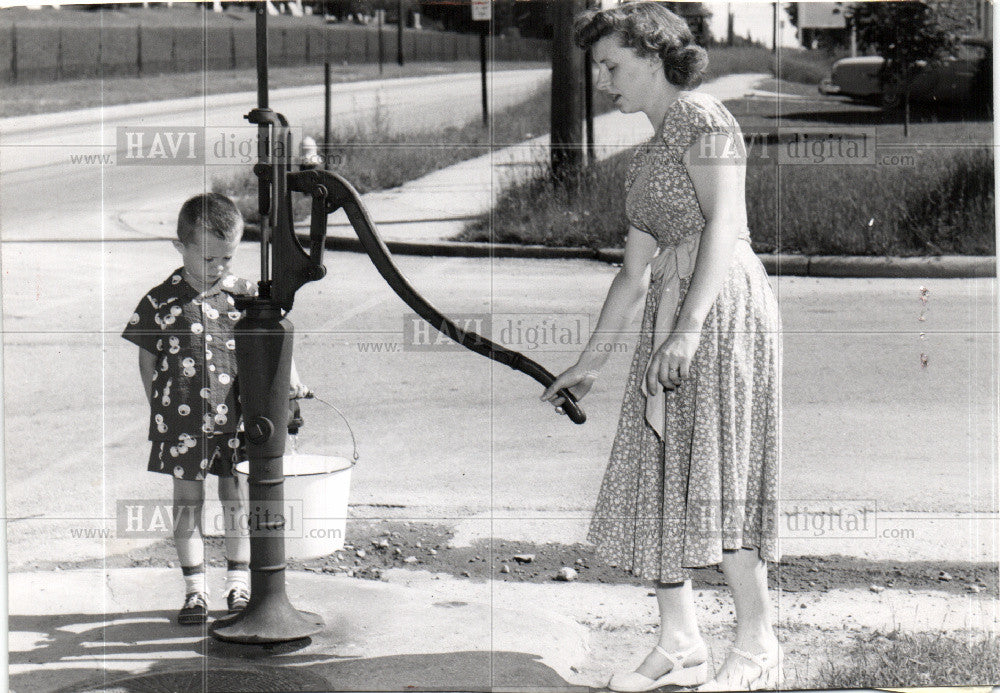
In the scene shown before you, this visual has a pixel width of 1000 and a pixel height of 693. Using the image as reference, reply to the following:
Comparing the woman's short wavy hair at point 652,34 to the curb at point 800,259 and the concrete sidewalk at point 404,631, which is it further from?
the curb at point 800,259


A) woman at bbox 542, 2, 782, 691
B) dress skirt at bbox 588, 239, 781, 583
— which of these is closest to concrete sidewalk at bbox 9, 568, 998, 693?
woman at bbox 542, 2, 782, 691

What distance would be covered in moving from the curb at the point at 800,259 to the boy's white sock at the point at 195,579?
4.82 m

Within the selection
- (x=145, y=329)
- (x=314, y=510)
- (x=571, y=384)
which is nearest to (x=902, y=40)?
(x=571, y=384)

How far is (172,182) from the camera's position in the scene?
13.6 meters

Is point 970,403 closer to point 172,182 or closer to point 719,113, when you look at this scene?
point 719,113

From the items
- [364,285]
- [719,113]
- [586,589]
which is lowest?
[586,589]

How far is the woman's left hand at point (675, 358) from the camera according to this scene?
297 centimetres

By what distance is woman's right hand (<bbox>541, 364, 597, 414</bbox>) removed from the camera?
127 inches

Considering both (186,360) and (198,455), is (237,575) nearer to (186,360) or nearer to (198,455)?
(198,455)

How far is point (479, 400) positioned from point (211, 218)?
2559mm

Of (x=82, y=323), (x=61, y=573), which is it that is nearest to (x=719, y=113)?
(x=61, y=573)

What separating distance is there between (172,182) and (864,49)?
935 cm

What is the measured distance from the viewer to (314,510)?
3.70 metres

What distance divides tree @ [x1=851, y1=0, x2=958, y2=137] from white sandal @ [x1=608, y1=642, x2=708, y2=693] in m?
3.06
